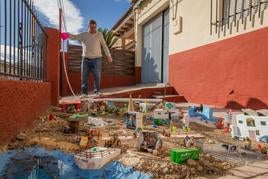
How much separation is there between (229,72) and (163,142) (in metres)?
3.87

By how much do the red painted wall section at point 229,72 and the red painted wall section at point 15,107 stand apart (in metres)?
4.03

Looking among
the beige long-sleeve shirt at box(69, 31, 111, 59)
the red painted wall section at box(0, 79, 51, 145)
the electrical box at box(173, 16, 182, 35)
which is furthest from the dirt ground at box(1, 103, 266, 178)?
the electrical box at box(173, 16, 182, 35)

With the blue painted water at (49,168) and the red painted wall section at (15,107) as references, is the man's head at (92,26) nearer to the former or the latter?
the red painted wall section at (15,107)

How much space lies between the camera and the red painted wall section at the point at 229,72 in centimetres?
541

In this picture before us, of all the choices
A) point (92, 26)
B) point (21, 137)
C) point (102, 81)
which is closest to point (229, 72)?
point (92, 26)

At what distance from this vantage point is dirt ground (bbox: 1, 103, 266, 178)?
2.25 m

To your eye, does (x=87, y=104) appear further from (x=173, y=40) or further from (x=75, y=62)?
(x=75, y=62)

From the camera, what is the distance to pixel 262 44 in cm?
533

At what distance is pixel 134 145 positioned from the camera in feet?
10.0

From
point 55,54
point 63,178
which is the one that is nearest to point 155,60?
point 55,54

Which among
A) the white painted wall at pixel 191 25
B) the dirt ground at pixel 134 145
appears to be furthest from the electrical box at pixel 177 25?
the dirt ground at pixel 134 145

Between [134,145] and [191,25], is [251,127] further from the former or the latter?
[191,25]

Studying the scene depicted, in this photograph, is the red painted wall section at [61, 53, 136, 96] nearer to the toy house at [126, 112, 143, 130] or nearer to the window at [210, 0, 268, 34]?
the window at [210, 0, 268, 34]

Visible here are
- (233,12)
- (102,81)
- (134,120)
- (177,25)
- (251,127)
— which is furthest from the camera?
(102,81)
